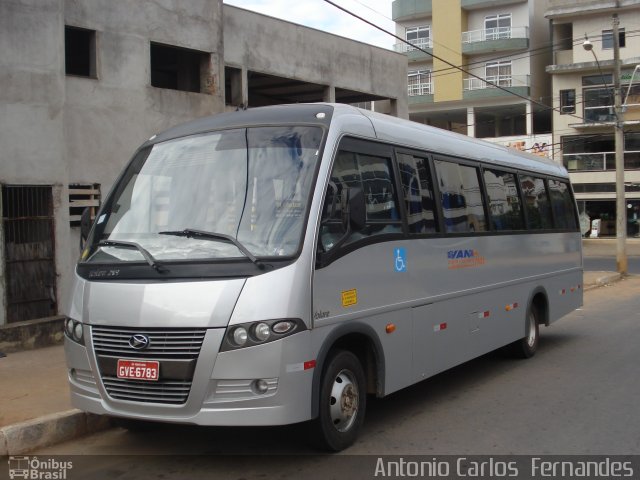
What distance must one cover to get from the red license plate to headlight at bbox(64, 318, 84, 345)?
0.50 m

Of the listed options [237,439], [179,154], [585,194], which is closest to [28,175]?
[179,154]

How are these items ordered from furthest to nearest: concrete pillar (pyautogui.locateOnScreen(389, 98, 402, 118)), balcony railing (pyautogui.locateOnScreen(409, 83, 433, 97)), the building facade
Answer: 1. balcony railing (pyautogui.locateOnScreen(409, 83, 433, 97))
2. concrete pillar (pyautogui.locateOnScreen(389, 98, 402, 118))
3. the building facade

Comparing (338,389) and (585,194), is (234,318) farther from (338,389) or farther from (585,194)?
(585,194)

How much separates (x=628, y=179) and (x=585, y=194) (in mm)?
2496

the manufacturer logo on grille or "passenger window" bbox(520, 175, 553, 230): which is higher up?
"passenger window" bbox(520, 175, 553, 230)

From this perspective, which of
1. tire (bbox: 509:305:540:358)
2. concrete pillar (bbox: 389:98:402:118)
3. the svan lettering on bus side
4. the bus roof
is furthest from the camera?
concrete pillar (bbox: 389:98:402:118)

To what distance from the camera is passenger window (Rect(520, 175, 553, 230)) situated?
31.3ft

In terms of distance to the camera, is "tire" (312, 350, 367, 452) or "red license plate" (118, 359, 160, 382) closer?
"red license plate" (118, 359, 160, 382)

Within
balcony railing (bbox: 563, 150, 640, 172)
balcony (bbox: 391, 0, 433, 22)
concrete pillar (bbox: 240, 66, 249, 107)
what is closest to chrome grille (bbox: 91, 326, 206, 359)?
concrete pillar (bbox: 240, 66, 249, 107)

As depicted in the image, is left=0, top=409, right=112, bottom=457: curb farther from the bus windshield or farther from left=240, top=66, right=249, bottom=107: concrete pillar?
left=240, top=66, right=249, bottom=107: concrete pillar

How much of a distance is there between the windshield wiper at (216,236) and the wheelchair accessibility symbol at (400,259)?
1.71 m

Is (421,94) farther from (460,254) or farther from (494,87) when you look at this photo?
(460,254)

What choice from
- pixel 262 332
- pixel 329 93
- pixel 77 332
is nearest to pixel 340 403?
pixel 262 332

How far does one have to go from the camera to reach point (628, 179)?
40.1m
